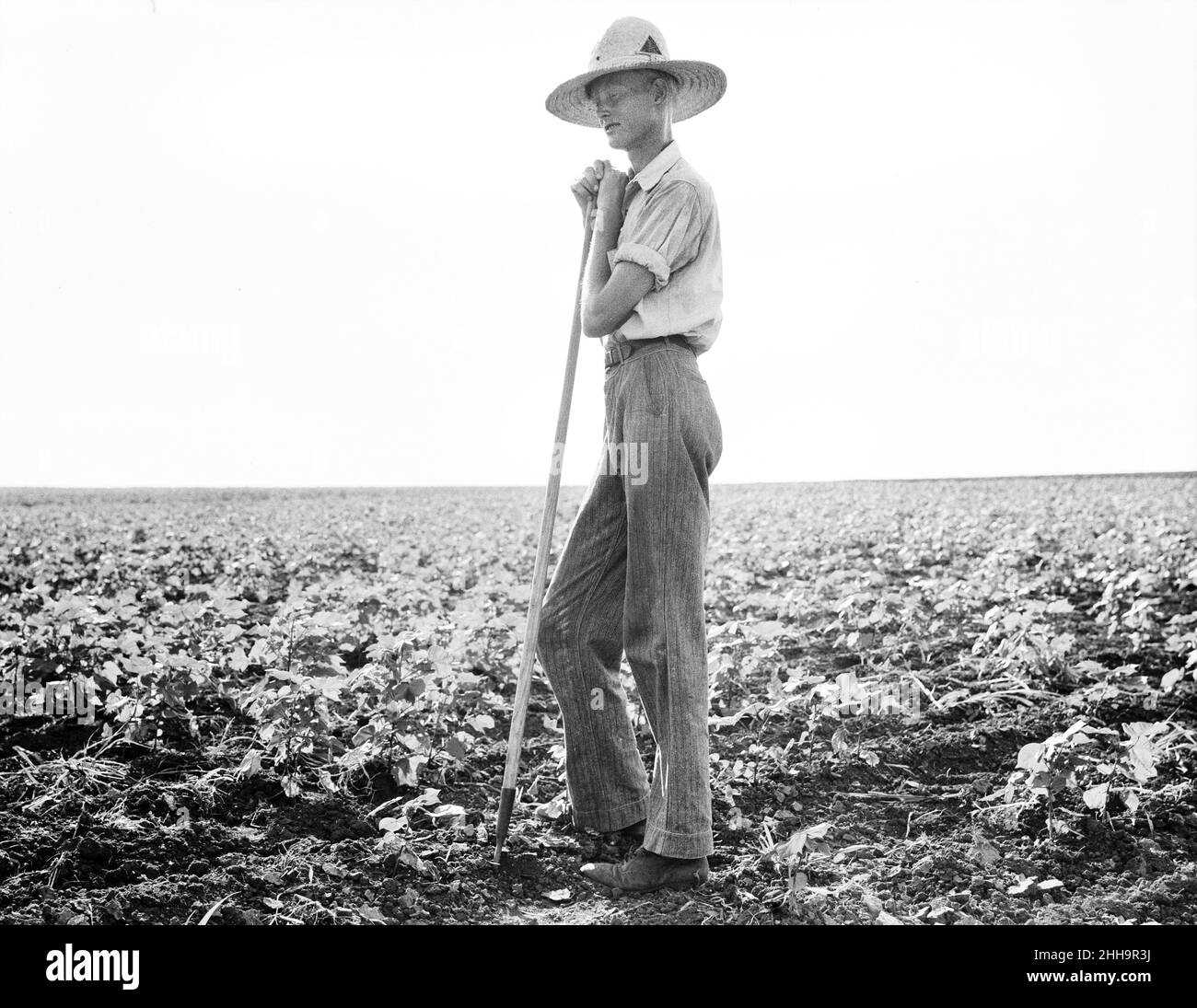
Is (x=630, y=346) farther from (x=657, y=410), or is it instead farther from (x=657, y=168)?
(x=657, y=168)

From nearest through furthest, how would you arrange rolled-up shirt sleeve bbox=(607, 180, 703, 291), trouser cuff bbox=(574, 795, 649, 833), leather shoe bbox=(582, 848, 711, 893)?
rolled-up shirt sleeve bbox=(607, 180, 703, 291) → leather shoe bbox=(582, 848, 711, 893) → trouser cuff bbox=(574, 795, 649, 833)

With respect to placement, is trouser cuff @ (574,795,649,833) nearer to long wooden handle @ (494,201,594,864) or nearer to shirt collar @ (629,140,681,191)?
long wooden handle @ (494,201,594,864)

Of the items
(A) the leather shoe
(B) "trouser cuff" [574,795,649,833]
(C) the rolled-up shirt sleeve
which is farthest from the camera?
(B) "trouser cuff" [574,795,649,833]

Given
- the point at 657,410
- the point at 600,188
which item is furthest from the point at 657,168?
the point at 657,410

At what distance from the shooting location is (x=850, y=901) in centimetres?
267

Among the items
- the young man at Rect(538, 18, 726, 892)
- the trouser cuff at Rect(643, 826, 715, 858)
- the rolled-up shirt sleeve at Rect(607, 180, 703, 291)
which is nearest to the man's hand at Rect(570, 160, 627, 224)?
the young man at Rect(538, 18, 726, 892)

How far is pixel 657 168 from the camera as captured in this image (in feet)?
8.86

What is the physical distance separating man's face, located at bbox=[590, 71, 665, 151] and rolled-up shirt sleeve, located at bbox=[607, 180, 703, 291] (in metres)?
0.19

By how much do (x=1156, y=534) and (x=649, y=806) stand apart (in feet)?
27.1

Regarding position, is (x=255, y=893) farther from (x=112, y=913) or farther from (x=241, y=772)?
(x=241, y=772)

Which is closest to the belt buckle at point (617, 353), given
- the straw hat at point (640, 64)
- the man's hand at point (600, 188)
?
the man's hand at point (600, 188)

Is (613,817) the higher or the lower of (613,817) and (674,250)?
the lower

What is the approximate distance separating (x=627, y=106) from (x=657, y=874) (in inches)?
76.5

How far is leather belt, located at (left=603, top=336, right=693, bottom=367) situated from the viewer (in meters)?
2.71
